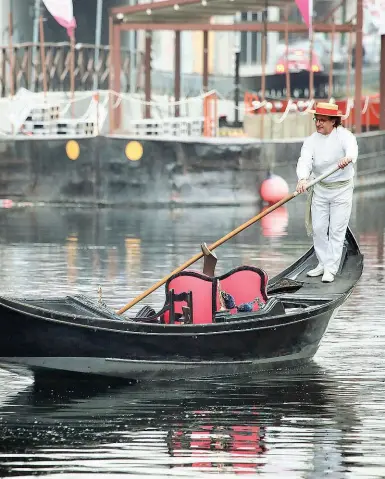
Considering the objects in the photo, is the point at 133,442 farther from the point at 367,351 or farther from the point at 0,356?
the point at 367,351

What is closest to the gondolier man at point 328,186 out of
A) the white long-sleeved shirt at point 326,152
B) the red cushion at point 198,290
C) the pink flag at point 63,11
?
the white long-sleeved shirt at point 326,152

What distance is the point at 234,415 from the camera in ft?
34.2

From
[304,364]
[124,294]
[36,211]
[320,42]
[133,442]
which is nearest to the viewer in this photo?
[133,442]

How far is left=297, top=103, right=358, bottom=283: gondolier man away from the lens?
13453 millimetres

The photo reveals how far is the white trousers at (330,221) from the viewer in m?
13.6

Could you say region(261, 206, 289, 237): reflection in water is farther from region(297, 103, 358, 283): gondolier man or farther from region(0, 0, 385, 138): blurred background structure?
region(297, 103, 358, 283): gondolier man

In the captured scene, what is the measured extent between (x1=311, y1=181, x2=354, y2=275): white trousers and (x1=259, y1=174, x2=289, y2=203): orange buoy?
15931 millimetres

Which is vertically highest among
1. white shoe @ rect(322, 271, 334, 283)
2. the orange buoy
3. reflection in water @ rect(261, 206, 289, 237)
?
white shoe @ rect(322, 271, 334, 283)

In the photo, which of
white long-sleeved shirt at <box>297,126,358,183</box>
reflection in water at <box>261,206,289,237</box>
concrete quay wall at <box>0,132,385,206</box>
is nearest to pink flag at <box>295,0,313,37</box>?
concrete quay wall at <box>0,132,385,206</box>

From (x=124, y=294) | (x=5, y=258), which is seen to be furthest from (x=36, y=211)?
(x=124, y=294)

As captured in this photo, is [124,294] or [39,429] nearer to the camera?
[39,429]

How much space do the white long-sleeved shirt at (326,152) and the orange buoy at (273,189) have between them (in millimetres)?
16103

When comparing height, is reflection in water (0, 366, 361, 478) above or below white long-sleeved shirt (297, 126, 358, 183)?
below

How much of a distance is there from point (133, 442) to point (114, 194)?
2075 centimetres
